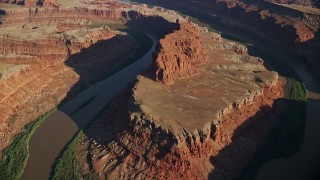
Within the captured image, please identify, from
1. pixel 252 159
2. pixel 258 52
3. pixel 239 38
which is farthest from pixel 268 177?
pixel 239 38

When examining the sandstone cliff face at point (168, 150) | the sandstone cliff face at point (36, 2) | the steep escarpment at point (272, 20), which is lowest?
the sandstone cliff face at point (36, 2)

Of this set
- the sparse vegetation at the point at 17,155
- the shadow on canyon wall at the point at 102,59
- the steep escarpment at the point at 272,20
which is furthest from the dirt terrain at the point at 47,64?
the steep escarpment at the point at 272,20

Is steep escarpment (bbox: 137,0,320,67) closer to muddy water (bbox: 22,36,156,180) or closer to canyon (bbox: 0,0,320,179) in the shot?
canyon (bbox: 0,0,320,179)

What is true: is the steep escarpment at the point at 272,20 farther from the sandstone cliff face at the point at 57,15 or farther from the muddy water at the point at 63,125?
the muddy water at the point at 63,125

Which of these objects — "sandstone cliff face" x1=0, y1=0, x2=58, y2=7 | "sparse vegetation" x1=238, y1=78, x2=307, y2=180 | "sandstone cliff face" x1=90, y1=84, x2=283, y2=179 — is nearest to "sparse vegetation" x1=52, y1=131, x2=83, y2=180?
"sandstone cliff face" x1=90, y1=84, x2=283, y2=179

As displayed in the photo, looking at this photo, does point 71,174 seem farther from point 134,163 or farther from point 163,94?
point 163,94

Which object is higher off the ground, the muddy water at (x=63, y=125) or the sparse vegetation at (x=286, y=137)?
the sparse vegetation at (x=286, y=137)
